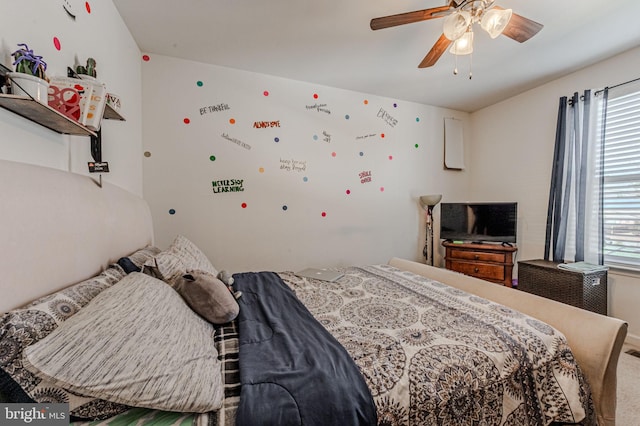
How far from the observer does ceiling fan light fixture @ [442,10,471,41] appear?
1.43m

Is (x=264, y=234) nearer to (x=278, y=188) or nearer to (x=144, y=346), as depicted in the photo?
(x=278, y=188)

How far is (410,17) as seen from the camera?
1471mm

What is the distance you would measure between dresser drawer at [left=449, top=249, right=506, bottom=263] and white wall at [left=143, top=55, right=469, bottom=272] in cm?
45

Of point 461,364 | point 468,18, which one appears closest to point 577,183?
point 468,18

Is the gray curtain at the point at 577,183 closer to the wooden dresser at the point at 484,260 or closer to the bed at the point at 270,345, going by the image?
the wooden dresser at the point at 484,260

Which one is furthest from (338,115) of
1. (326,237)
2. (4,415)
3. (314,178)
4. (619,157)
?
(4,415)

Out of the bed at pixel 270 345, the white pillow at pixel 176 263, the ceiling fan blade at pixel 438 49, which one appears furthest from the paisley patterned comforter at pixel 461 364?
the ceiling fan blade at pixel 438 49

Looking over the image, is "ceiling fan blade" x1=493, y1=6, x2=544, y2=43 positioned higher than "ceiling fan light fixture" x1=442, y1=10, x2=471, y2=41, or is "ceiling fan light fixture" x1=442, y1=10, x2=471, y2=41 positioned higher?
"ceiling fan blade" x1=493, y1=6, x2=544, y2=43

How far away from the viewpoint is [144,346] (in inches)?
27.4

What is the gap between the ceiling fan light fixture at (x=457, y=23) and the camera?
1.43 m

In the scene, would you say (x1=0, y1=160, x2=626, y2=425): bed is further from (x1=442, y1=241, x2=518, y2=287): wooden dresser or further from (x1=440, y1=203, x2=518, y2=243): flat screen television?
(x1=440, y1=203, x2=518, y2=243): flat screen television

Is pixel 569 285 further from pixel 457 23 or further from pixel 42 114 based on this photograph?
pixel 42 114

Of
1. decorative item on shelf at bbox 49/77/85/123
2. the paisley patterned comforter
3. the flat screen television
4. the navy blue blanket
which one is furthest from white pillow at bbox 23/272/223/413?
the flat screen television

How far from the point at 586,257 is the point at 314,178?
2.71 meters
